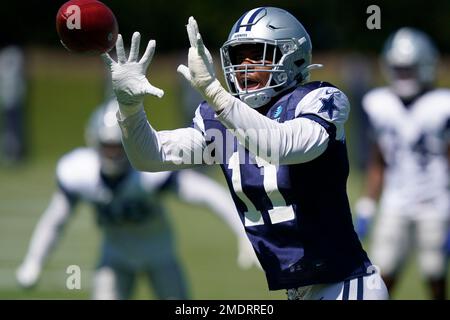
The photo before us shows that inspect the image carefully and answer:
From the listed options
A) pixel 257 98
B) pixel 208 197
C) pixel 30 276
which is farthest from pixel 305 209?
pixel 30 276

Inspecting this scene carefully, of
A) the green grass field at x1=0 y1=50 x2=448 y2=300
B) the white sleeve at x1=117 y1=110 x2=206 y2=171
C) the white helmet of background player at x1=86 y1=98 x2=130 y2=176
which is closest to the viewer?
the white sleeve at x1=117 y1=110 x2=206 y2=171

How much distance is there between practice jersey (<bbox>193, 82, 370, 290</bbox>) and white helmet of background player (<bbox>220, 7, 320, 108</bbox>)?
10 cm

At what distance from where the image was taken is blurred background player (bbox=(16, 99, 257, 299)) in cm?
595

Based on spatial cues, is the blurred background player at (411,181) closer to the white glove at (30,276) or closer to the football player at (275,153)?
A: the white glove at (30,276)

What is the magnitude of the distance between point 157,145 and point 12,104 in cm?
1266

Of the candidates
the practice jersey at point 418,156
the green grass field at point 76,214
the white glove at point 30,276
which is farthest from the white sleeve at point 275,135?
the practice jersey at point 418,156

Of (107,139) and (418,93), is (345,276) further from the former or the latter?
(418,93)

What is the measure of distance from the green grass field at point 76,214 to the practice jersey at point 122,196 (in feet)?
1.17

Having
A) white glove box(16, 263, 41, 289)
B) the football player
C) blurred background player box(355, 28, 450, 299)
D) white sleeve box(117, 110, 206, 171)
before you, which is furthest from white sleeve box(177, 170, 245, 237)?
the football player

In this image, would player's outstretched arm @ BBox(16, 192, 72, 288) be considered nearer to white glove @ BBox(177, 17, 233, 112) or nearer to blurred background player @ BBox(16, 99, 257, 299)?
blurred background player @ BBox(16, 99, 257, 299)

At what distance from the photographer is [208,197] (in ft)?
19.6

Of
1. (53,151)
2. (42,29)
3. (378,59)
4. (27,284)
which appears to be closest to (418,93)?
(27,284)

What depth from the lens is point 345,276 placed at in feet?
12.4

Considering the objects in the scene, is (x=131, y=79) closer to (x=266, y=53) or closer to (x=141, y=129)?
(x=141, y=129)
